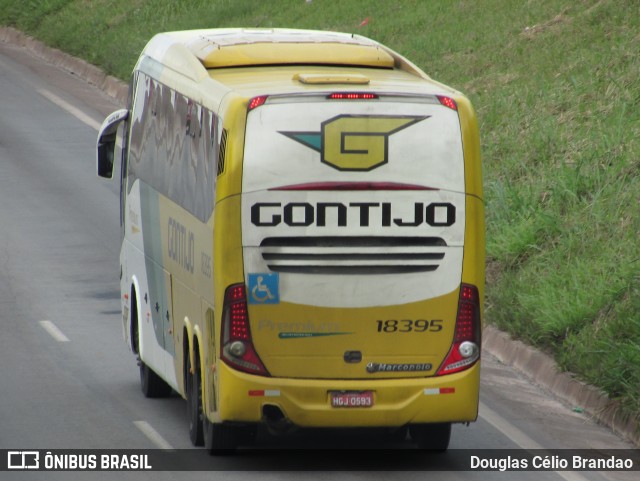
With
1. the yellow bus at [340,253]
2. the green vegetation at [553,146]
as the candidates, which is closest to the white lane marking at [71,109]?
the green vegetation at [553,146]

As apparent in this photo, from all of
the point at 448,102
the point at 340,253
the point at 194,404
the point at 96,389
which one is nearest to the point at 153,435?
the point at 194,404

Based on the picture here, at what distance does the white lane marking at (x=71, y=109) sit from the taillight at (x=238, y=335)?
61.4ft

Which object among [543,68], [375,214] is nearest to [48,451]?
[375,214]

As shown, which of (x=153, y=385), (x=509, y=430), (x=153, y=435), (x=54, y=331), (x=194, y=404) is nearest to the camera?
(x=194, y=404)

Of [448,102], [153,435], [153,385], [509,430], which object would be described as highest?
[448,102]

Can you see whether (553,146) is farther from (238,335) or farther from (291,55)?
(238,335)

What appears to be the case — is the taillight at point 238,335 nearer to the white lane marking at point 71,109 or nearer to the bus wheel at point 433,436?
the bus wheel at point 433,436

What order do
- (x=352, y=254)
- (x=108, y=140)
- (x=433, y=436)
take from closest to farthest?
(x=352, y=254) < (x=433, y=436) < (x=108, y=140)

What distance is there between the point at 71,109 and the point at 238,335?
21.0 m

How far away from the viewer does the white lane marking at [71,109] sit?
3148 cm

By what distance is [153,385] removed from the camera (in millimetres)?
16062

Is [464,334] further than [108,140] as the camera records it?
No

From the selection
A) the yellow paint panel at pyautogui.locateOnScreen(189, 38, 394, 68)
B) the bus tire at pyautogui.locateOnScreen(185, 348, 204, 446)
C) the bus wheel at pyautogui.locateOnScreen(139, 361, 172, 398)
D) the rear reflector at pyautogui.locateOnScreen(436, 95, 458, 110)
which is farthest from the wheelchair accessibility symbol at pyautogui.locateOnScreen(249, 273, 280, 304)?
the bus wheel at pyautogui.locateOnScreen(139, 361, 172, 398)

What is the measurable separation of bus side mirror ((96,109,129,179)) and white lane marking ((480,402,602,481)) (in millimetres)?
4490
